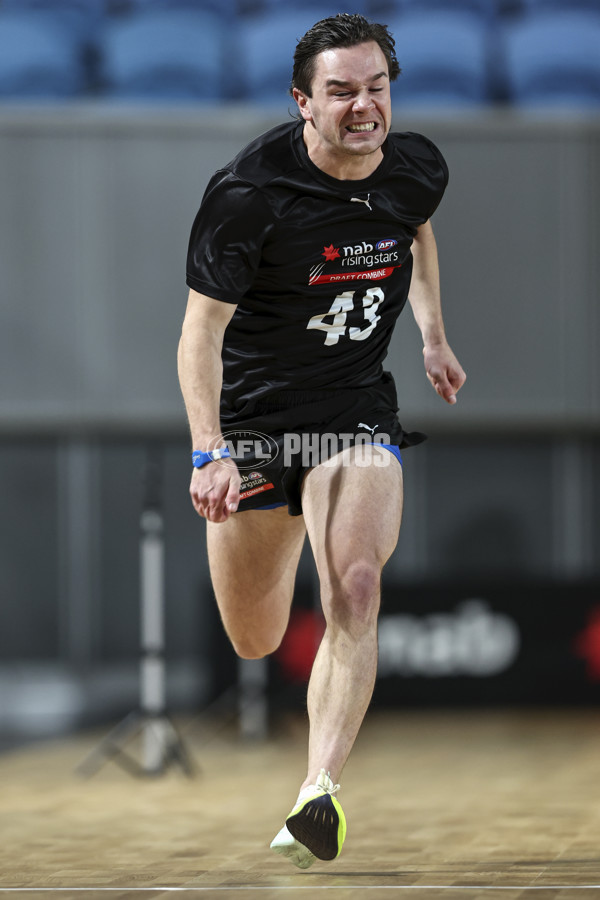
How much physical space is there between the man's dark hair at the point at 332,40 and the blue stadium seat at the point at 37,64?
20.2 ft

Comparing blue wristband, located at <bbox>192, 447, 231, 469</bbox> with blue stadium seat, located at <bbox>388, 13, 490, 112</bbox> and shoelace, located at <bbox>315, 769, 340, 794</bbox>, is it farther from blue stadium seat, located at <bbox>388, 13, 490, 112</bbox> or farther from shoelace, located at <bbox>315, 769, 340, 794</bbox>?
blue stadium seat, located at <bbox>388, 13, 490, 112</bbox>

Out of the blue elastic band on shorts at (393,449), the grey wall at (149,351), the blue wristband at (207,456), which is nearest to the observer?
the blue wristband at (207,456)

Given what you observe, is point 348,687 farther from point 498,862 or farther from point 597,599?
point 597,599

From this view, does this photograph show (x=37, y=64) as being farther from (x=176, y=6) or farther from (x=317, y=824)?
(x=317, y=824)

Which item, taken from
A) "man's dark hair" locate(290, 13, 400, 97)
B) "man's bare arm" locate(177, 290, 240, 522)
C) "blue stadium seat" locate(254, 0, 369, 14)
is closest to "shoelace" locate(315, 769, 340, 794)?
"man's bare arm" locate(177, 290, 240, 522)

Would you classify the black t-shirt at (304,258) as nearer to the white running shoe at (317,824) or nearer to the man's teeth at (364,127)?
the man's teeth at (364,127)

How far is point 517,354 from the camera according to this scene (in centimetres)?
895

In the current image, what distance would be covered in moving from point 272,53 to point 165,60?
2.64 ft

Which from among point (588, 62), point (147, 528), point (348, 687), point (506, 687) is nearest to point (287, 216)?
point (348, 687)

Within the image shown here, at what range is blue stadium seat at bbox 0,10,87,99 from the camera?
9.07 m

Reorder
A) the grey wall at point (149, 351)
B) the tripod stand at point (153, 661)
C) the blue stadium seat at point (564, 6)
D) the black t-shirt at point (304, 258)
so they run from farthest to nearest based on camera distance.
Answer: the blue stadium seat at point (564, 6) → the grey wall at point (149, 351) → the tripod stand at point (153, 661) → the black t-shirt at point (304, 258)

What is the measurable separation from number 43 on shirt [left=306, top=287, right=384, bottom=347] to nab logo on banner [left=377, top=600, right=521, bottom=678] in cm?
452

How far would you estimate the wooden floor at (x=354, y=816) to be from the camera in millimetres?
3568

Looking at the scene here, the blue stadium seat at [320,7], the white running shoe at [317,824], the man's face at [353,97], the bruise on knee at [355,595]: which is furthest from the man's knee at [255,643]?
the blue stadium seat at [320,7]
